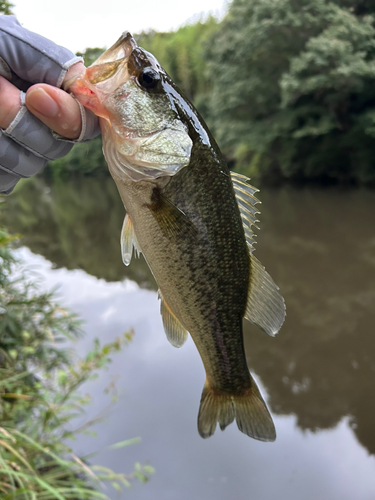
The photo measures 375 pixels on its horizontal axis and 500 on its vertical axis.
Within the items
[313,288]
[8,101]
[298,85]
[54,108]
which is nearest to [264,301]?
[54,108]

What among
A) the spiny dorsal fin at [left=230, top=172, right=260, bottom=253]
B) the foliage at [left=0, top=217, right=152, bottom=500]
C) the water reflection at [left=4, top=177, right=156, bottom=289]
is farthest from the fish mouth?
the water reflection at [left=4, top=177, right=156, bottom=289]

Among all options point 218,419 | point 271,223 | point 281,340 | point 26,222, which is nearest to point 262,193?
point 271,223

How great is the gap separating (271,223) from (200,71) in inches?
938

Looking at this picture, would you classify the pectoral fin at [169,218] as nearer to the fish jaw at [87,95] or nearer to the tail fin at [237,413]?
the fish jaw at [87,95]

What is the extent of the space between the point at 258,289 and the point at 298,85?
13.7 metres

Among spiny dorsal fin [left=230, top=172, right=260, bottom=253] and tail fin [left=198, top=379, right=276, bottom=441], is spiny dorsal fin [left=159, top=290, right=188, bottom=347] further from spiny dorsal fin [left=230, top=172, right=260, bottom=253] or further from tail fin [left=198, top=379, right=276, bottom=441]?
spiny dorsal fin [left=230, top=172, right=260, bottom=253]

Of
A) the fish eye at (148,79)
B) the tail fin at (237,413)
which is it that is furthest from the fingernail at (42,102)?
the tail fin at (237,413)

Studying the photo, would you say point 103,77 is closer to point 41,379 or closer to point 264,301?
point 264,301

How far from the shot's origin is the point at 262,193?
16.9 meters

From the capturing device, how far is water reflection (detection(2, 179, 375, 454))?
4355 mm

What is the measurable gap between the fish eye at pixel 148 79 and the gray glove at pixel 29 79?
0.73ft

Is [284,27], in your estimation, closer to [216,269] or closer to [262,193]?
[262,193]

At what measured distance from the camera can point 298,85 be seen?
13250mm

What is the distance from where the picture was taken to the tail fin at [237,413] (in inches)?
63.8
